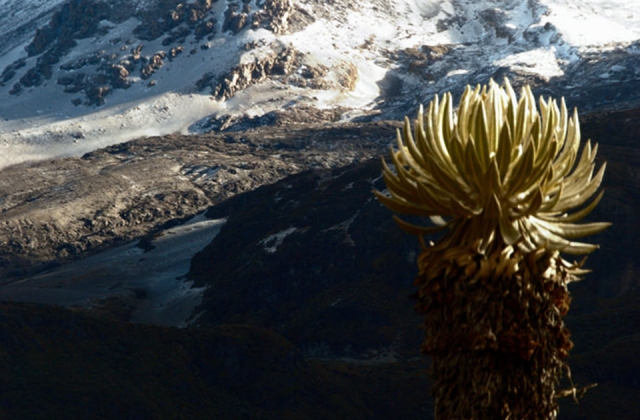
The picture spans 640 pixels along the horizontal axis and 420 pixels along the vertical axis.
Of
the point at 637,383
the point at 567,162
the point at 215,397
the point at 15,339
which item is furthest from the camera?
the point at 15,339

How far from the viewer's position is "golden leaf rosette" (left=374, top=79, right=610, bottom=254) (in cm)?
732

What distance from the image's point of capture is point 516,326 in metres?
7.25

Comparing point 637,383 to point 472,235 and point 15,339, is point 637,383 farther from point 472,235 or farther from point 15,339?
point 472,235

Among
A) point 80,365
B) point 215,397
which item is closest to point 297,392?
point 215,397

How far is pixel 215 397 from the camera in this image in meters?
169

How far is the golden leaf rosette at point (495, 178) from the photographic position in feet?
24.0

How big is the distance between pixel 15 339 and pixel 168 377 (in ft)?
103

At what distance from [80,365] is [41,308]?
24.5 metres

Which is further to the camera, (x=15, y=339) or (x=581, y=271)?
(x=15, y=339)

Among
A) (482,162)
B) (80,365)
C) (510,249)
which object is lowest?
(80,365)

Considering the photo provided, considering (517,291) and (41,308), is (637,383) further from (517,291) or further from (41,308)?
(517,291)

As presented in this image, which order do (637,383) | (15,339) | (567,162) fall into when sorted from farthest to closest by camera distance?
(15,339) < (637,383) < (567,162)

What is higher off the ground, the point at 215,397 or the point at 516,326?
the point at 516,326

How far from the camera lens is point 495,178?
23.6 feet
